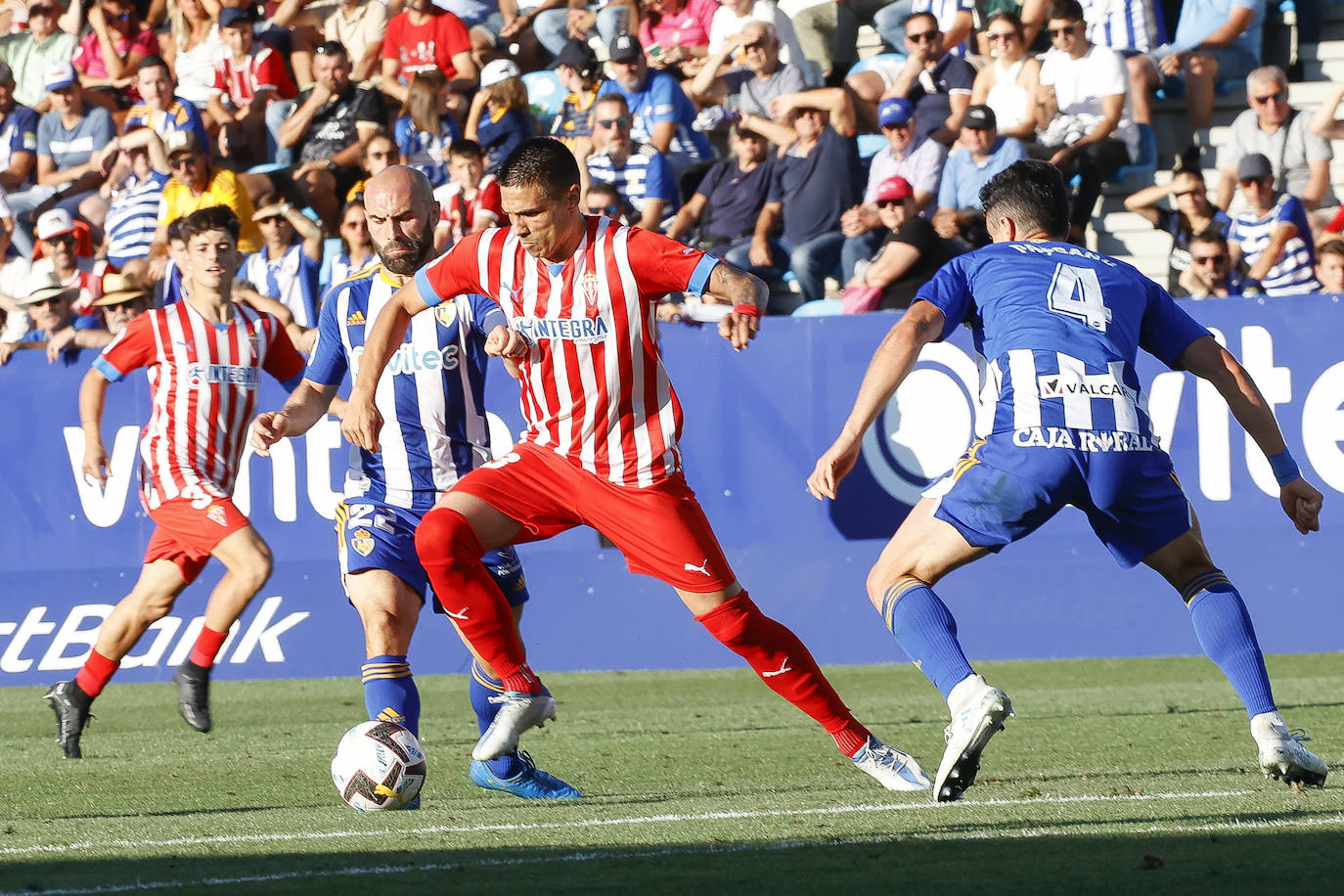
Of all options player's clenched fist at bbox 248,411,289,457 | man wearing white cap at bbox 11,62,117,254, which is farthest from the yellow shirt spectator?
player's clenched fist at bbox 248,411,289,457

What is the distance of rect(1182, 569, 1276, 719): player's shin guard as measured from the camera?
547cm

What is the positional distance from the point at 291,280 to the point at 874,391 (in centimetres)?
839

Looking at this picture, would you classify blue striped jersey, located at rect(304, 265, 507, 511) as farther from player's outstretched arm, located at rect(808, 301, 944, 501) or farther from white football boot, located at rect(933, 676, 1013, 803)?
white football boot, located at rect(933, 676, 1013, 803)

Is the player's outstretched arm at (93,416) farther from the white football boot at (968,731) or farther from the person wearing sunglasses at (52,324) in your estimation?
the white football boot at (968,731)

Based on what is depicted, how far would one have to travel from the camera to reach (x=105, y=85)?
1683 centimetres

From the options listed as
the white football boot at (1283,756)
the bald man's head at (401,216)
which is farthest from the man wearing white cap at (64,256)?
the white football boot at (1283,756)

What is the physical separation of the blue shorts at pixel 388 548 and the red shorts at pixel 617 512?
514 millimetres

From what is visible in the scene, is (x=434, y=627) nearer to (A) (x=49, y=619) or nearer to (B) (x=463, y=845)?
(A) (x=49, y=619)

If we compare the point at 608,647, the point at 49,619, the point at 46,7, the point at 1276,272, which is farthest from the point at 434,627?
the point at 46,7

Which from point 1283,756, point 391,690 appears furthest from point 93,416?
point 1283,756

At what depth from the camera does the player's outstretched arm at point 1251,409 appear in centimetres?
561

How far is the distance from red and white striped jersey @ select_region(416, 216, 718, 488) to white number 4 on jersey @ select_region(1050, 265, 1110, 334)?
119 cm

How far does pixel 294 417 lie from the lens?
21.5ft

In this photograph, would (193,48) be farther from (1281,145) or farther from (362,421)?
(362,421)
